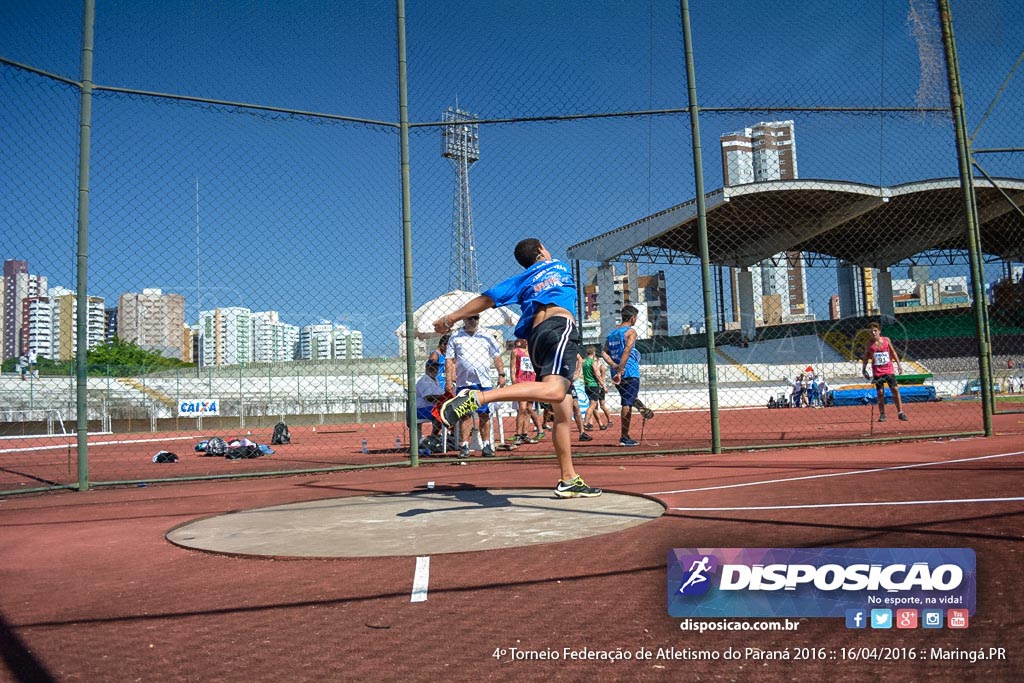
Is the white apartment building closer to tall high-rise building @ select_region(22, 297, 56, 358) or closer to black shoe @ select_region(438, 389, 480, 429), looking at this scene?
tall high-rise building @ select_region(22, 297, 56, 358)

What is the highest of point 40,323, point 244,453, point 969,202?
point 969,202

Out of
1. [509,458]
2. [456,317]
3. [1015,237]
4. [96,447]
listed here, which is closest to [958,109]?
[1015,237]

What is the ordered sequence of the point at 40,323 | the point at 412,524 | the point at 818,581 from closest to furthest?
the point at 818,581 → the point at 412,524 → the point at 40,323

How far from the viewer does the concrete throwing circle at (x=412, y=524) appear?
3.79m

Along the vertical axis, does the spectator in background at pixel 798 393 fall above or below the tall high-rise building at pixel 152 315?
below

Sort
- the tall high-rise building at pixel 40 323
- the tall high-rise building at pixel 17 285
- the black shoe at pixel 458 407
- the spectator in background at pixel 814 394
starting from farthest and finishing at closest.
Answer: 1. the spectator in background at pixel 814 394
2. the tall high-rise building at pixel 40 323
3. the tall high-rise building at pixel 17 285
4. the black shoe at pixel 458 407

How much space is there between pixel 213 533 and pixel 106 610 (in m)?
1.56

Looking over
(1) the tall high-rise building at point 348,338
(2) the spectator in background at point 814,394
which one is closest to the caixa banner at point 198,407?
(1) the tall high-rise building at point 348,338

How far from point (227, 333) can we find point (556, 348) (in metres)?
10.3

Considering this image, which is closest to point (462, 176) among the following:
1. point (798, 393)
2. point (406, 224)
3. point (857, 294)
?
point (406, 224)

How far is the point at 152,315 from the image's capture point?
601 inches

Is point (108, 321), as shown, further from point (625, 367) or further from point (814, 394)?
point (814, 394)

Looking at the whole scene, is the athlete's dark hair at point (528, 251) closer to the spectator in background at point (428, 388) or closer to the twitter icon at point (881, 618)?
the twitter icon at point (881, 618)

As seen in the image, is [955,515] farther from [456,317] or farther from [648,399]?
[648,399]
